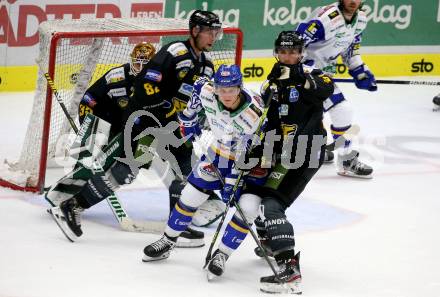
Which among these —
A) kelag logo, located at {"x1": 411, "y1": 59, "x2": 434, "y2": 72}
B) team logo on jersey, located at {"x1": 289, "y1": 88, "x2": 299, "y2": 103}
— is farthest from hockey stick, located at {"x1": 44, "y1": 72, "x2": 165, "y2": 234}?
kelag logo, located at {"x1": 411, "y1": 59, "x2": 434, "y2": 72}

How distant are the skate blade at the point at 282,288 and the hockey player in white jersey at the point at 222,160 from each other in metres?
0.25

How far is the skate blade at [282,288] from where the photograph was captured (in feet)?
17.0

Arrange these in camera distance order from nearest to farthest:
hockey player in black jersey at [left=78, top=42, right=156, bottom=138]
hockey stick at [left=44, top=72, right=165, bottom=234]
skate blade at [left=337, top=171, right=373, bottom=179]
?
hockey stick at [left=44, top=72, right=165, bottom=234], hockey player in black jersey at [left=78, top=42, right=156, bottom=138], skate blade at [left=337, top=171, right=373, bottom=179]

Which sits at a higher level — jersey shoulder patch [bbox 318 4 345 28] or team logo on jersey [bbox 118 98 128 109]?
jersey shoulder patch [bbox 318 4 345 28]

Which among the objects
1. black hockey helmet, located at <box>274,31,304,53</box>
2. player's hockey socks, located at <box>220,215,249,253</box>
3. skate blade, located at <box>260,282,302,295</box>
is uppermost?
black hockey helmet, located at <box>274,31,304,53</box>

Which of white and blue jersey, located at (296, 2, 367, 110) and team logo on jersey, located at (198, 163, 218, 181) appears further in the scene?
white and blue jersey, located at (296, 2, 367, 110)

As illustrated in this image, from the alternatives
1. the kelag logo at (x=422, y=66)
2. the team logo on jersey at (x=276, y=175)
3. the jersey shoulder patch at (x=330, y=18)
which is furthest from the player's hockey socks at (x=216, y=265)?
the kelag logo at (x=422, y=66)

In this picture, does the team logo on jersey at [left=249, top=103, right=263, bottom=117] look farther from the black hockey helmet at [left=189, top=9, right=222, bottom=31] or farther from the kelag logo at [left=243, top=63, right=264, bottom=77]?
the kelag logo at [left=243, top=63, right=264, bottom=77]

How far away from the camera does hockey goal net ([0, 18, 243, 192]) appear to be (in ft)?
21.6

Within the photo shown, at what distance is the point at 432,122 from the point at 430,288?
4.32 m

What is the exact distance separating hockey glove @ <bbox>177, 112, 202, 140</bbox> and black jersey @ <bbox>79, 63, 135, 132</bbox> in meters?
0.80

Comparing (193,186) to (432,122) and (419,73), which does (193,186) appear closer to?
(432,122)

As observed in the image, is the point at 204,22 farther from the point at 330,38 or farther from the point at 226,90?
the point at 330,38

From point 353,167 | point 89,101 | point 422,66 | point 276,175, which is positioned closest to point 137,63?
point 89,101
